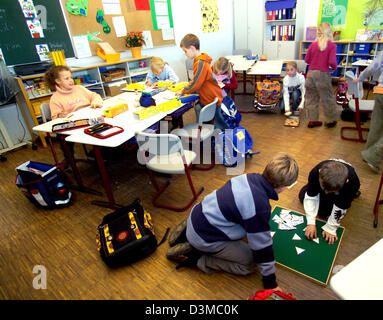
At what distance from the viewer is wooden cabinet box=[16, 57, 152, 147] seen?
3.37m

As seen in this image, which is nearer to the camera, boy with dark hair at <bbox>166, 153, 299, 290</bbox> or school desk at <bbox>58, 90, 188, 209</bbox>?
boy with dark hair at <bbox>166, 153, 299, 290</bbox>

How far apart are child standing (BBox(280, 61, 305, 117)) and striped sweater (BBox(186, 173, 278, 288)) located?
285 cm

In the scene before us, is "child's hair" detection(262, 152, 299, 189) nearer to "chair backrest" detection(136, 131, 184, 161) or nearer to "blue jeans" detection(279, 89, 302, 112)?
"chair backrest" detection(136, 131, 184, 161)

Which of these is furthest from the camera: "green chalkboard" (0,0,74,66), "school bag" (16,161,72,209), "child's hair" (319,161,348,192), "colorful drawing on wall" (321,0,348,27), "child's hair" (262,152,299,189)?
"colorful drawing on wall" (321,0,348,27)

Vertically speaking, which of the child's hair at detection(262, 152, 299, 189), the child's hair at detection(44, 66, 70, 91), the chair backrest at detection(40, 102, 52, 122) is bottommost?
the child's hair at detection(262, 152, 299, 189)

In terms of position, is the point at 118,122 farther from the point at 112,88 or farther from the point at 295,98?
the point at 295,98

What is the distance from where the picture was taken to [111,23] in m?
4.18

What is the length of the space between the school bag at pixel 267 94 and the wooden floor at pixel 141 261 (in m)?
1.00

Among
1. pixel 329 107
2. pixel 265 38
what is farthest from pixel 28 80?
pixel 265 38

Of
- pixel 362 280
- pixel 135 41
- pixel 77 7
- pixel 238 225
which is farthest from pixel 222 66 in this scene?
pixel 362 280

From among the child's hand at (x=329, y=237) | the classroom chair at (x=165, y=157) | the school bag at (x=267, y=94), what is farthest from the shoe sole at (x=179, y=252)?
the school bag at (x=267, y=94)

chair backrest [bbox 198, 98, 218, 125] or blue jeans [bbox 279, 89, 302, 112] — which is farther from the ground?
chair backrest [bbox 198, 98, 218, 125]

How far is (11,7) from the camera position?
10.3ft

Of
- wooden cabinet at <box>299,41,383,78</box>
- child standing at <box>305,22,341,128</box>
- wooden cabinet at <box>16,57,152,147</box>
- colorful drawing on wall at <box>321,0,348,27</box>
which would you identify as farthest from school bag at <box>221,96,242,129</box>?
colorful drawing on wall at <box>321,0,348,27</box>
